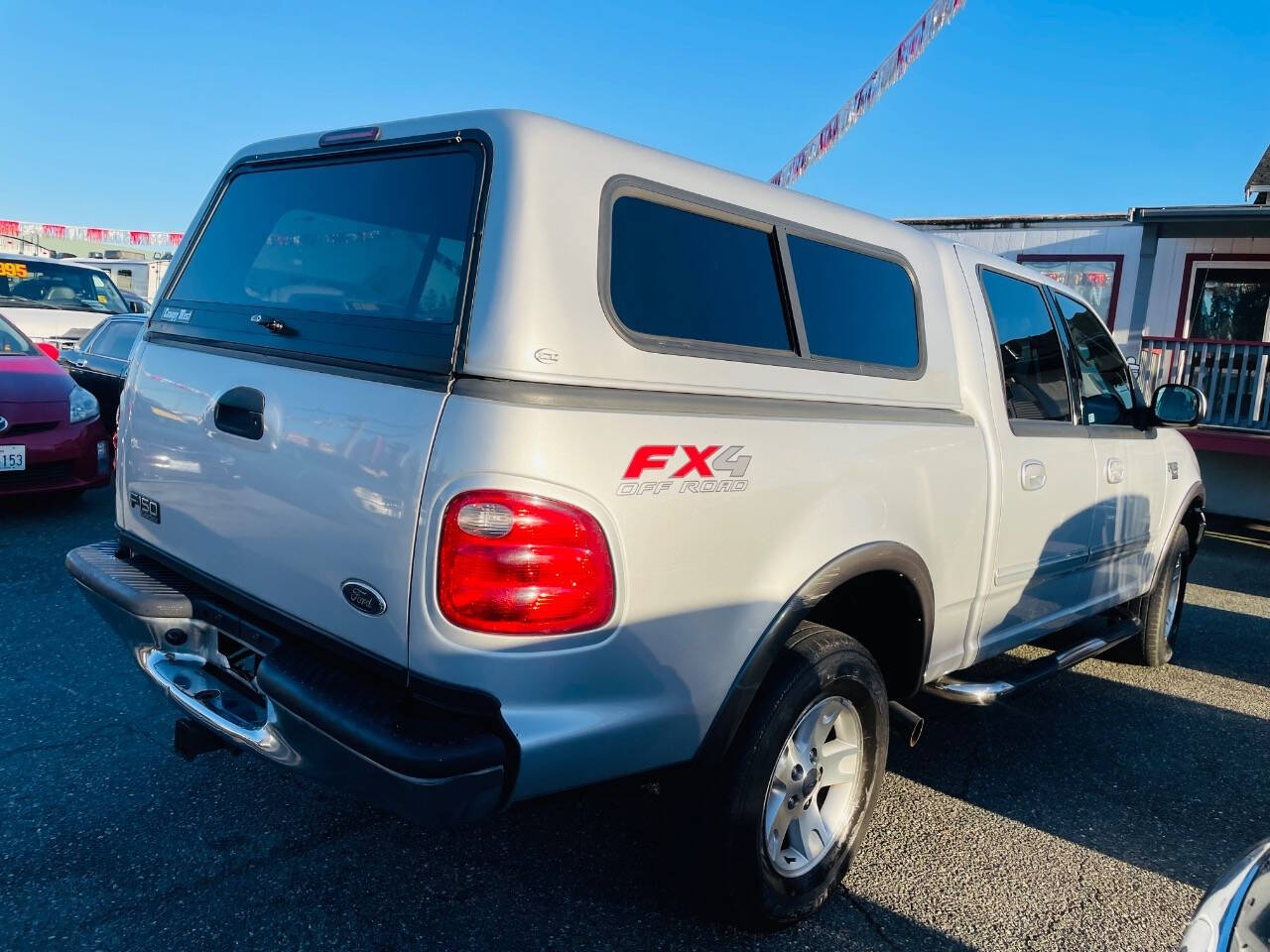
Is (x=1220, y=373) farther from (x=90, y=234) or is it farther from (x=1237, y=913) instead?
(x=90, y=234)

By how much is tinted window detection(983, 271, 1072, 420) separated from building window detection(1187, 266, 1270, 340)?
9.75 m

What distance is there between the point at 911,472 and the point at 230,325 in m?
1.99

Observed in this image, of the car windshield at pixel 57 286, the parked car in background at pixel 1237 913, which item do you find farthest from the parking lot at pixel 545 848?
the car windshield at pixel 57 286

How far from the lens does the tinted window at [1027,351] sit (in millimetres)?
3393

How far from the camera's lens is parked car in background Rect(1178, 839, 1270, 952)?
1414 millimetres

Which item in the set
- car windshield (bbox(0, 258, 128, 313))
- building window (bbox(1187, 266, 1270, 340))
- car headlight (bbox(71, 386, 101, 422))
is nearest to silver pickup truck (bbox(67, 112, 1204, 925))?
car headlight (bbox(71, 386, 101, 422))

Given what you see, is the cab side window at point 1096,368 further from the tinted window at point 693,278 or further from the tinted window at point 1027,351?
the tinted window at point 693,278

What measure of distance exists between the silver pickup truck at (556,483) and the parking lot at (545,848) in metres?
0.36

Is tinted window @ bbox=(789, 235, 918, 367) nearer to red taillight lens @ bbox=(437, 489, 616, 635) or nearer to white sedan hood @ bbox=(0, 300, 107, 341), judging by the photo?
red taillight lens @ bbox=(437, 489, 616, 635)

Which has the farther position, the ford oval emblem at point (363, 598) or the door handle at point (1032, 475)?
the door handle at point (1032, 475)

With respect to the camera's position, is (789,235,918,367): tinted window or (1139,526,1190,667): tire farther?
(1139,526,1190,667): tire

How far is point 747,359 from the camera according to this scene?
237 centimetres

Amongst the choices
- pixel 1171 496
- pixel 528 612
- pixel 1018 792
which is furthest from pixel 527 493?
pixel 1171 496

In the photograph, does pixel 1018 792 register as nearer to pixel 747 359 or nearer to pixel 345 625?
pixel 747 359
